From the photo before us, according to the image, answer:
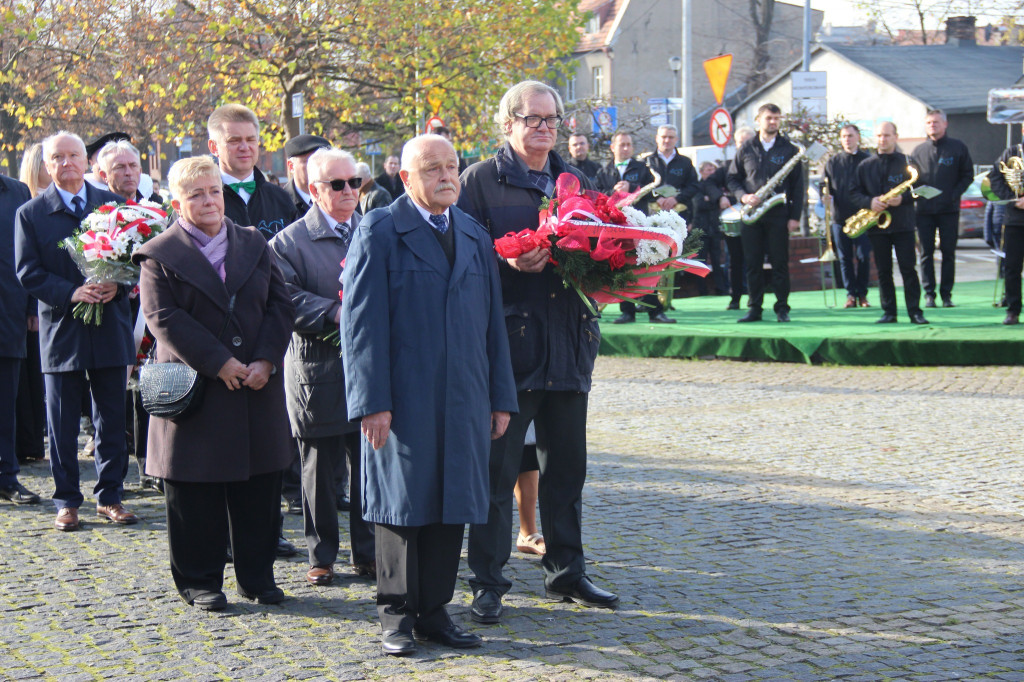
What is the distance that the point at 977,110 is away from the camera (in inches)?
1665

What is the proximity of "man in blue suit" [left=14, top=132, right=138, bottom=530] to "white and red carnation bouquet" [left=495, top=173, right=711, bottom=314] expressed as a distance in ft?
9.85

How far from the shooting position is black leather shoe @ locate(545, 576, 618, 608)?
5.34 meters

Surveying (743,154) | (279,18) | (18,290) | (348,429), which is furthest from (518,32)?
(348,429)

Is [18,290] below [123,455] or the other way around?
the other way around

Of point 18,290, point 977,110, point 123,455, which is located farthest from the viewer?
point 977,110

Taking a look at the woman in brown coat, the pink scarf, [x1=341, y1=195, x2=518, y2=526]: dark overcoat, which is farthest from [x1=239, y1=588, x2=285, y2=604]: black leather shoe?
the pink scarf

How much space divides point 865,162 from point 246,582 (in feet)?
32.4

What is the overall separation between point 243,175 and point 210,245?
1171 mm

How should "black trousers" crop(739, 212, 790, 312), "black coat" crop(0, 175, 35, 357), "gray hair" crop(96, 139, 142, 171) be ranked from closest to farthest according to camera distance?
"gray hair" crop(96, 139, 142, 171), "black coat" crop(0, 175, 35, 357), "black trousers" crop(739, 212, 790, 312)

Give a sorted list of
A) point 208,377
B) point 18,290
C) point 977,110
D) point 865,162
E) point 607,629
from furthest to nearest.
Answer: point 977,110
point 865,162
point 18,290
point 208,377
point 607,629

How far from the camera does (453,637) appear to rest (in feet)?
15.9

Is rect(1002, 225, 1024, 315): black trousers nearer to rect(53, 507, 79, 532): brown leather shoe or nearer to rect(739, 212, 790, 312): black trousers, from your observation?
rect(739, 212, 790, 312): black trousers

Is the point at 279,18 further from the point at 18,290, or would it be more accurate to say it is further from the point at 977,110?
the point at 977,110

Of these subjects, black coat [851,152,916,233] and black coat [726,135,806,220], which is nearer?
black coat [851,152,916,233]
